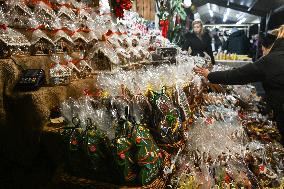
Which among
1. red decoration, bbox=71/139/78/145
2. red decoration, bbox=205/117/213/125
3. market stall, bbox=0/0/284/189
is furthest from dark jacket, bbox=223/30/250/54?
red decoration, bbox=71/139/78/145

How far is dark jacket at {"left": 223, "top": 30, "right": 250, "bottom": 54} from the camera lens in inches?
392

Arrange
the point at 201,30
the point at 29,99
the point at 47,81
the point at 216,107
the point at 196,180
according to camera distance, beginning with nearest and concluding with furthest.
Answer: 1. the point at 196,180
2. the point at 29,99
3. the point at 47,81
4. the point at 216,107
5. the point at 201,30

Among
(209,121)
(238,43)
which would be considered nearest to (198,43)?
(209,121)

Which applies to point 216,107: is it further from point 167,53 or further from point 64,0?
point 64,0

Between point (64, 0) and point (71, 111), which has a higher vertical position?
point (64, 0)

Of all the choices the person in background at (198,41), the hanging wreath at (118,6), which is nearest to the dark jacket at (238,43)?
the person in background at (198,41)

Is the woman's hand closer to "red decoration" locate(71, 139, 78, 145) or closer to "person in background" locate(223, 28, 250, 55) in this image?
"red decoration" locate(71, 139, 78, 145)

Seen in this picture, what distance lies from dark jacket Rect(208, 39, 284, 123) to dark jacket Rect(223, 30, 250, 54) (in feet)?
25.8

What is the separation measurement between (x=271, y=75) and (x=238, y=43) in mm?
8041

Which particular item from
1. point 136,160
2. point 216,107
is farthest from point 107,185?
point 216,107

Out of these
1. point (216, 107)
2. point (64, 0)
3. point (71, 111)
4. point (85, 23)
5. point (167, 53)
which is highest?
point (64, 0)

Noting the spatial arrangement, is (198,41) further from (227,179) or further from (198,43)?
(227,179)

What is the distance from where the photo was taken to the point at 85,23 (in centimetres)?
293

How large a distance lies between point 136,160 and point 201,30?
17.3ft
